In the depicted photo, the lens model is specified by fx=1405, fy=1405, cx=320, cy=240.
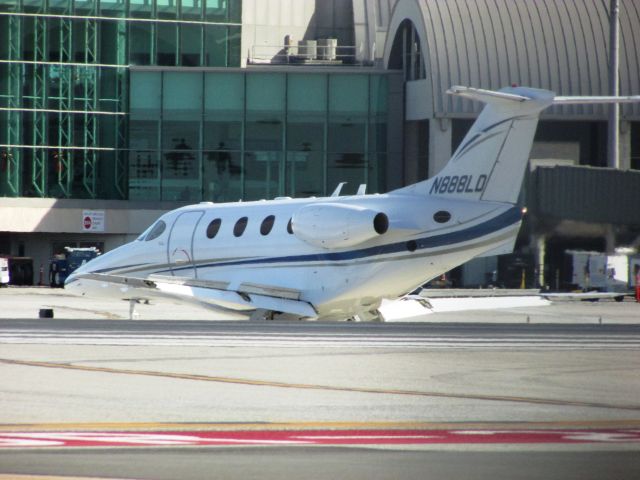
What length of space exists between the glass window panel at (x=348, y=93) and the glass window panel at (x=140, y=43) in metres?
9.65

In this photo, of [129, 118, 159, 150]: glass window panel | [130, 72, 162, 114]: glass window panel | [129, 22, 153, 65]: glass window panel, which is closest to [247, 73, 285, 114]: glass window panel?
[130, 72, 162, 114]: glass window panel

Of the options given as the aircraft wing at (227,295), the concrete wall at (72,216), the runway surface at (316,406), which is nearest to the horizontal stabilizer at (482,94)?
the aircraft wing at (227,295)

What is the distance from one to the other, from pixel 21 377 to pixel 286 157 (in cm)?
5267

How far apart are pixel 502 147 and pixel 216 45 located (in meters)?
44.3

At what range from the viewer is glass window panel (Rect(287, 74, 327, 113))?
6525 cm

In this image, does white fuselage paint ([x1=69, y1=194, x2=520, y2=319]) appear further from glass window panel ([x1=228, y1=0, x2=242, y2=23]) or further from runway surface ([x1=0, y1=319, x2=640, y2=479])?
glass window panel ([x1=228, y1=0, x2=242, y2=23])

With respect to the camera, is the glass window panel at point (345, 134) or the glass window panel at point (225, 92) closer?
the glass window panel at point (225, 92)

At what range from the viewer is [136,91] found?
6625 centimetres

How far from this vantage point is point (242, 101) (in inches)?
2569

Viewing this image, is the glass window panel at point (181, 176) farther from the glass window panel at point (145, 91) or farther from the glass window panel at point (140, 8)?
the glass window panel at point (140, 8)

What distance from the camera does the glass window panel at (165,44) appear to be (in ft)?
227

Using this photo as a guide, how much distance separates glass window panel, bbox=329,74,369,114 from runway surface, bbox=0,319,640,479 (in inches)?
1817

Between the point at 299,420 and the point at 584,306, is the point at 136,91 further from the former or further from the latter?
the point at 299,420

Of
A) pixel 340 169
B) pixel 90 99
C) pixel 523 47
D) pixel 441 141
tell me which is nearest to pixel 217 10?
pixel 90 99
